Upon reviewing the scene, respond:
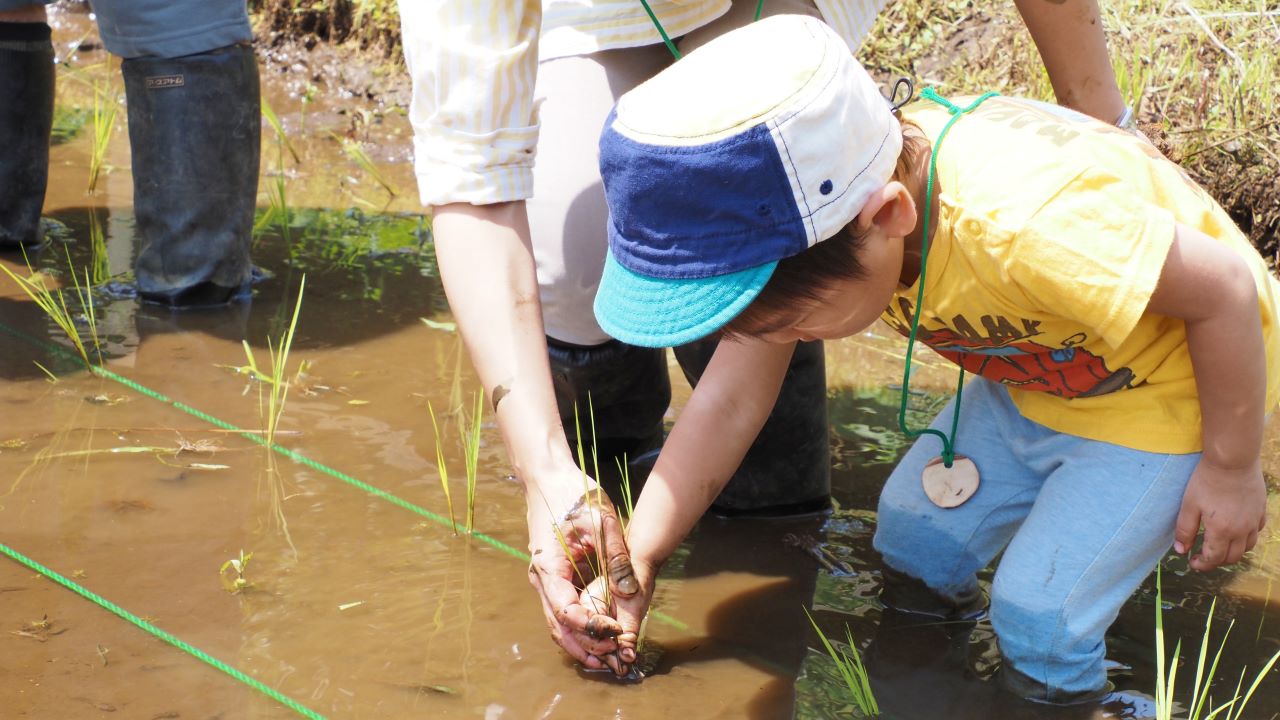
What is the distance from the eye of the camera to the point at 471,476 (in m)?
1.93

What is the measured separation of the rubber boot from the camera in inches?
84.4

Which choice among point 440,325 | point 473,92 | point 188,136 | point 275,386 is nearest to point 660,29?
point 473,92

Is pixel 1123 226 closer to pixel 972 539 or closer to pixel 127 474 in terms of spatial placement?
pixel 972 539

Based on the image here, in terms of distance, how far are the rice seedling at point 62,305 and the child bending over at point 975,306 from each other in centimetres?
128

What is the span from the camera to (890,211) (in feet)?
4.60

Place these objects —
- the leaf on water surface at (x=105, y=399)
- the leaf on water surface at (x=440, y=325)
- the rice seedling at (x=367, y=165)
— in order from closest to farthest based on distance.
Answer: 1. the leaf on water surface at (x=105, y=399)
2. the leaf on water surface at (x=440, y=325)
3. the rice seedling at (x=367, y=165)

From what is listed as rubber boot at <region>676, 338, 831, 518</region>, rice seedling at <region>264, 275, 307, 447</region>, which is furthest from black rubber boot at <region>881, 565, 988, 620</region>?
rice seedling at <region>264, 275, 307, 447</region>

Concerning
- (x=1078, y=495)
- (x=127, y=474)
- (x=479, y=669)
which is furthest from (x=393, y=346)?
(x=1078, y=495)

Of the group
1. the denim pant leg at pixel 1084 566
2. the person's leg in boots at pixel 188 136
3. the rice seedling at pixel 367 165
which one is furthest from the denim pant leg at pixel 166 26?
the denim pant leg at pixel 1084 566

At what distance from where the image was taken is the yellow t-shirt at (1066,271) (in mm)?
1438

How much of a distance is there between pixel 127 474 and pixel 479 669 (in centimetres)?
76

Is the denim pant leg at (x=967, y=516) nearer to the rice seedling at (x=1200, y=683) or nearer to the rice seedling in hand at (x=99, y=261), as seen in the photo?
the rice seedling at (x=1200, y=683)

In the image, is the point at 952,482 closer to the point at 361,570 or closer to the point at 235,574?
the point at 361,570

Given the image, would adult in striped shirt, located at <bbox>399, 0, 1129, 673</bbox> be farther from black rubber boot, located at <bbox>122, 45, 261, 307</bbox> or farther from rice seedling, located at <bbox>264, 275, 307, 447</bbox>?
black rubber boot, located at <bbox>122, 45, 261, 307</bbox>
